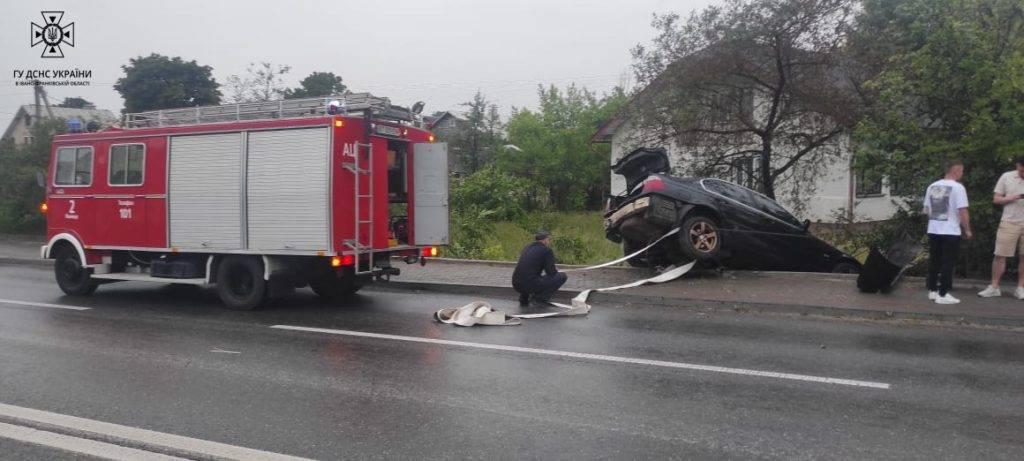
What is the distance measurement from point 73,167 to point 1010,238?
1309 centimetres

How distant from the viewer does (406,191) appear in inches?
424

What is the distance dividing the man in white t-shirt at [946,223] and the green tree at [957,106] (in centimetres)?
117

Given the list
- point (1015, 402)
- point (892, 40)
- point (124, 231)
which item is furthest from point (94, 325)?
point (892, 40)

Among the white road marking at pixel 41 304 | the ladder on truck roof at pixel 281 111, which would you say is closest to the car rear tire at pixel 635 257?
the ladder on truck roof at pixel 281 111

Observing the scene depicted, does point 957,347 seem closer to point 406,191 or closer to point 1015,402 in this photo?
point 1015,402

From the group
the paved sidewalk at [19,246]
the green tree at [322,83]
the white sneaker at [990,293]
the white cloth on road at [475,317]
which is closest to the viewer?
the white cloth on road at [475,317]

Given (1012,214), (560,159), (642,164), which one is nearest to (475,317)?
(642,164)

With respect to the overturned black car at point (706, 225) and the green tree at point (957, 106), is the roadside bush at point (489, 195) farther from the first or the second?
the green tree at point (957, 106)

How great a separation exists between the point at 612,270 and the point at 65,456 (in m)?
9.32

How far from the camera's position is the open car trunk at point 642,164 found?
12211mm

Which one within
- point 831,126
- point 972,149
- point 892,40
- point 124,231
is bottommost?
point 124,231

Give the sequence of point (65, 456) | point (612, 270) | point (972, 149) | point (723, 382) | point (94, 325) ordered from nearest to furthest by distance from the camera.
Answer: point (65, 456), point (723, 382), point (94, 325), point (972, 149), point (612, 270)

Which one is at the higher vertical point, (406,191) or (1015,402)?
(406,191)

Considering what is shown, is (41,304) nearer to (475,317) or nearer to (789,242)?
(475,317)
